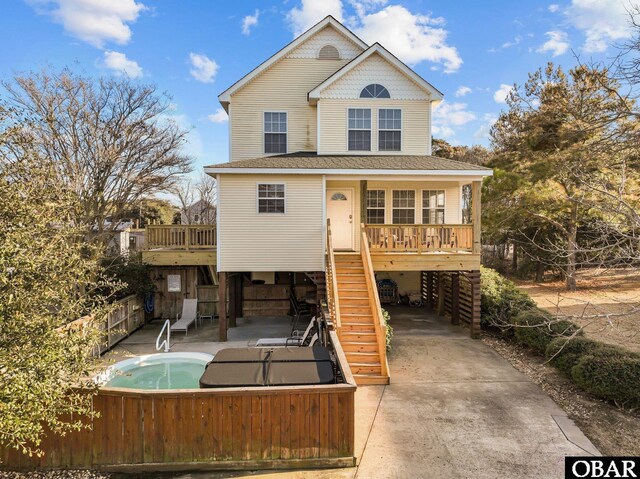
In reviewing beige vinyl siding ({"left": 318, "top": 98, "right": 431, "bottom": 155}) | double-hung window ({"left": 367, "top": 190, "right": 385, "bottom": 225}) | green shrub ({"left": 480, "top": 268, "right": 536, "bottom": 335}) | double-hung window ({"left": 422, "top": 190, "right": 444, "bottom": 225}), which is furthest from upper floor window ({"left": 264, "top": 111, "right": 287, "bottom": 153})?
green shrub ({"left": 480, "top": 268, "right": 536, "bottom": 335})

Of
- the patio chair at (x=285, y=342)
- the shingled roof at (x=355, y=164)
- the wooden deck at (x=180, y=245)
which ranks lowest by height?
the patio chair at (x=285, y=342)

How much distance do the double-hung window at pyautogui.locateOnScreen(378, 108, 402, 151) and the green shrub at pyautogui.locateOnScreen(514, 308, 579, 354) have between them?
23.0 feet

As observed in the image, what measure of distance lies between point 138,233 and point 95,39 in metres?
19.1

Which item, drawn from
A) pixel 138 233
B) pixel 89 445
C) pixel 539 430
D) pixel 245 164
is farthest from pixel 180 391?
pixel 138 233

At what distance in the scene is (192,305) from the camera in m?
12.9

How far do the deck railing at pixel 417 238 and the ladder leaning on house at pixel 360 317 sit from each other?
650 millimetres

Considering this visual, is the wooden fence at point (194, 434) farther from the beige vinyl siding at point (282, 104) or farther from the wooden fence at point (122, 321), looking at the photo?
the beige vinyl siding at point (282, 104)

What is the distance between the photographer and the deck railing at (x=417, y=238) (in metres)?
10.9

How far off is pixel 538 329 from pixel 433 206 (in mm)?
5687

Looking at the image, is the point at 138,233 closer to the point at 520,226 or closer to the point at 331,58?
the point at 331,58

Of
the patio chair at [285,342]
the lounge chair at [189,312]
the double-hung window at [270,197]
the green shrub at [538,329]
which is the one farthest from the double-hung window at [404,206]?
the lounge chair at [189,312]

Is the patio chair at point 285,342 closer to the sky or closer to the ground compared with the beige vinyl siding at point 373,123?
closer to the ground

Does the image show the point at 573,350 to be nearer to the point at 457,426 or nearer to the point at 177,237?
the point at 457,426

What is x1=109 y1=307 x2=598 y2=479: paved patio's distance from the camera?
16.0 ft
